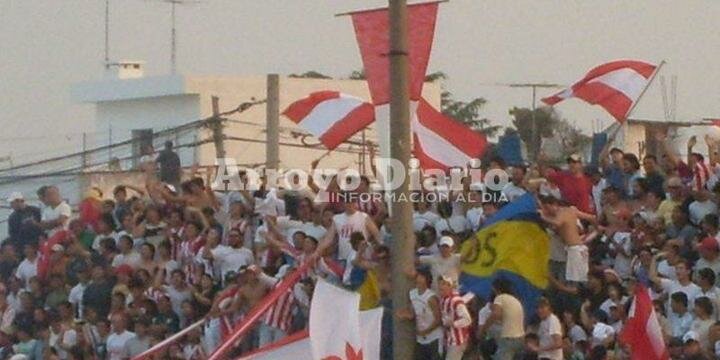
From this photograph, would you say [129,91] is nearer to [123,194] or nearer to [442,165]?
[123,194]

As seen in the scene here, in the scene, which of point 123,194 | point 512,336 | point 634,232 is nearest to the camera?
point 512,336

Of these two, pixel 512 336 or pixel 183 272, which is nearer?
pixel 512 336

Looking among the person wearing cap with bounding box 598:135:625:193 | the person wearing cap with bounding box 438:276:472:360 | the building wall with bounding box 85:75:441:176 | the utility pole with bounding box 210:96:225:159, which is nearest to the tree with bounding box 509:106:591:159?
the building wall with bounding box 85:75:441:176

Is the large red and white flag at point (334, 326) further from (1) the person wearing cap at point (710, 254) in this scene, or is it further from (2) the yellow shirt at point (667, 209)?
(2) the yellow shirt at point (667, 209)

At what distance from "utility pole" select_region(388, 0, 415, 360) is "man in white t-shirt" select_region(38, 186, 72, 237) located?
9.15 m

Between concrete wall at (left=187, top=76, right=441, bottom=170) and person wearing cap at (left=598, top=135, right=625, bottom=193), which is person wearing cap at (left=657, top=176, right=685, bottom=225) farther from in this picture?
concrete wall at (left=187, top=76, right=441, bottom=170)

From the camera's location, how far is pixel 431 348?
725 inches

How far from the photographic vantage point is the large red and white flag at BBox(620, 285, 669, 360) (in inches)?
654

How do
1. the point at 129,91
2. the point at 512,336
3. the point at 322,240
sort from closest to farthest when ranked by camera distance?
1. the point at 512,336
2. the point at 322,240
3. the point at 129,91

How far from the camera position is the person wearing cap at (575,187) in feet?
66.8

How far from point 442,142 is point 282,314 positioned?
2380mm

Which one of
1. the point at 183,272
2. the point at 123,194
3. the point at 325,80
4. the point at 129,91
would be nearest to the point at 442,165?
the point at 183,272

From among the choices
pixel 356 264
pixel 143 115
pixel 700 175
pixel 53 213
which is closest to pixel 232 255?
pixel 356 264

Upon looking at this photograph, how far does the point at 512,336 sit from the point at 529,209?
5.17ft
